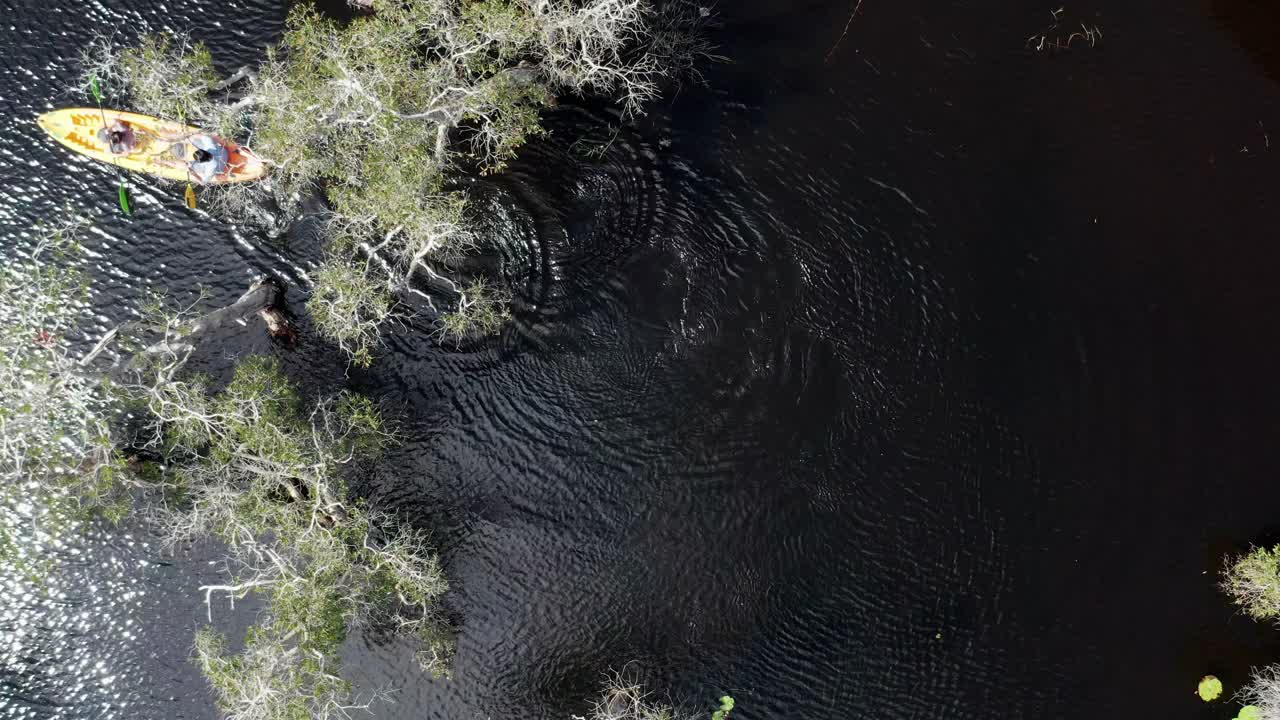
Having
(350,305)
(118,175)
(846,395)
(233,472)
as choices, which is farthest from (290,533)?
(846,395)

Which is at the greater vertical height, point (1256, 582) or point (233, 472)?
→ point (1256, 582)

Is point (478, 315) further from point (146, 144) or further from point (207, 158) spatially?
point (146, 144)

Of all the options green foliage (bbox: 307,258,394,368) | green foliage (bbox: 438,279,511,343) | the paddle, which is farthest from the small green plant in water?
the paddle

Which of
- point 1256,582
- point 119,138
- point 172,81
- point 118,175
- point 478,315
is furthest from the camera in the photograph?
point 118,175

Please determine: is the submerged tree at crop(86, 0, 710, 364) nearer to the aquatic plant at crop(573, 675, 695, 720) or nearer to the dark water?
the dark water

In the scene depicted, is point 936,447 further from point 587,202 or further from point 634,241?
point 587,202
